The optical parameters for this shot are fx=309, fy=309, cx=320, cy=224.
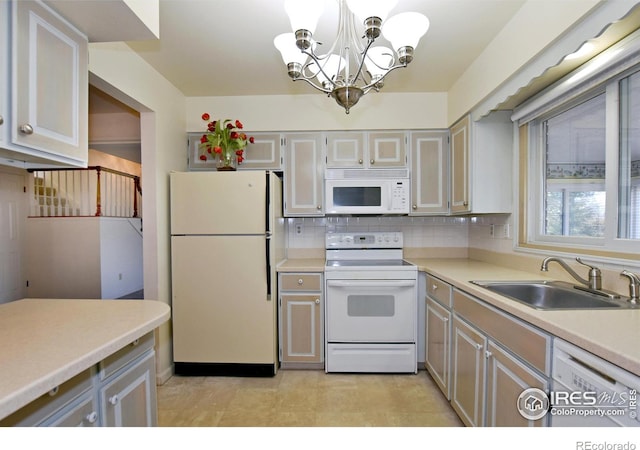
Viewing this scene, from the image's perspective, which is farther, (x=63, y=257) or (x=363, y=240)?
(x=63, y=257)

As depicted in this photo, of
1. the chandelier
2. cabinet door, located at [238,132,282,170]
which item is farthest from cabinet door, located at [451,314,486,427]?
cabinet door, located at [238,132,282,170]

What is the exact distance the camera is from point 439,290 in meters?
2.18

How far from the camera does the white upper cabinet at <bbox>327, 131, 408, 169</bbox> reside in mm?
2811

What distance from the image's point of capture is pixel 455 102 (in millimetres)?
2619

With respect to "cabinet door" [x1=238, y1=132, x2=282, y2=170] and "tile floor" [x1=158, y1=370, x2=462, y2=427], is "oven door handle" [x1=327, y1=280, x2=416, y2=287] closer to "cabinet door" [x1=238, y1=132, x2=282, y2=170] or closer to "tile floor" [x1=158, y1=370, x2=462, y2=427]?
"tile floor" [x1=158, y1=370, x2=462, y2=427]

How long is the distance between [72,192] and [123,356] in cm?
431

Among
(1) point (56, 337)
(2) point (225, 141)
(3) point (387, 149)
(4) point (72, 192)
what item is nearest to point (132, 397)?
(1) point (56, 337)

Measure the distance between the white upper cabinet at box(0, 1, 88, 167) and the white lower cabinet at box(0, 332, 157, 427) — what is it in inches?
30.8

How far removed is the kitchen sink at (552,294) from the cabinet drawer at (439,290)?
0.96 ft

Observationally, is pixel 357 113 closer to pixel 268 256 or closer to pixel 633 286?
pixel 268 256

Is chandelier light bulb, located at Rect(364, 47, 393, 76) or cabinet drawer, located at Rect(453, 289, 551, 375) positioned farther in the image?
chandelier light bulb, located at Rect(364, 47, 393, 76)
